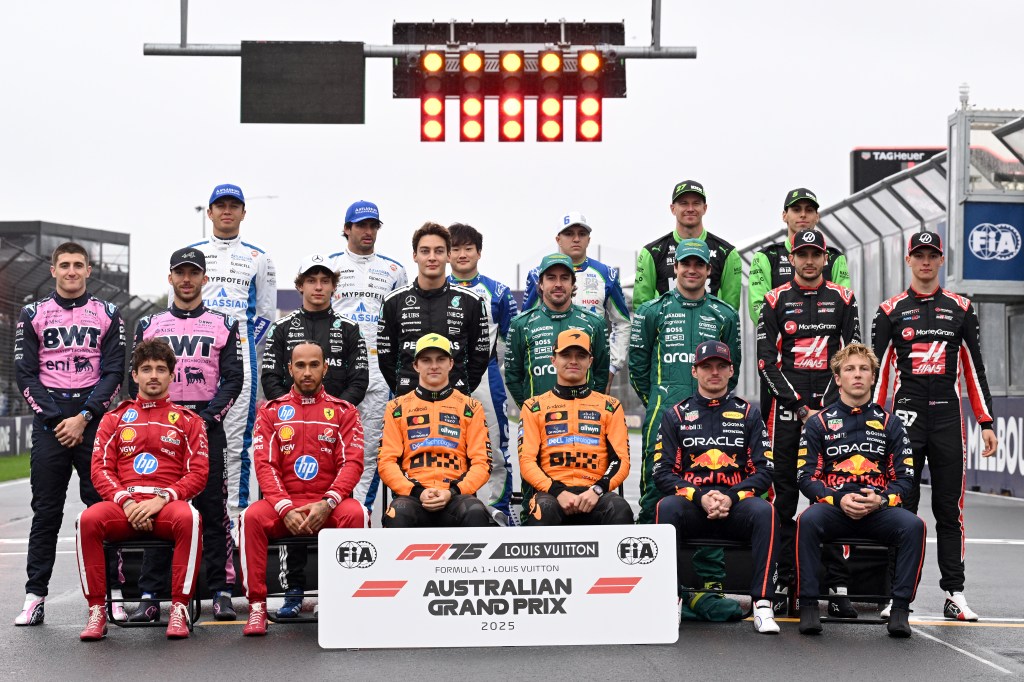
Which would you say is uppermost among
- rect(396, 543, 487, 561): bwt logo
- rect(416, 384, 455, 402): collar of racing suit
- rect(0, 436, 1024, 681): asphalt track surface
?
rect(416, 384, 455, 402): collar of racing suit

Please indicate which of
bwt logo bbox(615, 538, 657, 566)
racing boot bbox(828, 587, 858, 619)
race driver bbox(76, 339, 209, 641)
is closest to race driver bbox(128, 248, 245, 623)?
race driver bbox(76, 339, 209, 641)

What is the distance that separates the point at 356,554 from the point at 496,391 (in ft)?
9.21

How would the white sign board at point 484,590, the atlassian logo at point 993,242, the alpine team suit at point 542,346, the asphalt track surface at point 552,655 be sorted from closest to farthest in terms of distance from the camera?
the asphalt track surface at point 552,655 < the white sign board at point 484,590 < the alpine team suit at point 542,346 < the atlassian logo at point 993,242

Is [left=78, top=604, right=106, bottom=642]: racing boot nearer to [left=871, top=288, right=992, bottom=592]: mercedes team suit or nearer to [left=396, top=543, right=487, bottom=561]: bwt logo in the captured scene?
[left=396, top=543, right=487, bottom=561]: bwt logo

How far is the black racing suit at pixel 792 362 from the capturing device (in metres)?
8.12

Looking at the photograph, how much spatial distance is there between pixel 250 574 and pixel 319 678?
1309 millimetres

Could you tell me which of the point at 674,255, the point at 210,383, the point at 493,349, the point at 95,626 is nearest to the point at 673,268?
the point at 674,255

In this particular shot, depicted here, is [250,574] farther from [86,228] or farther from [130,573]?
[86,228]

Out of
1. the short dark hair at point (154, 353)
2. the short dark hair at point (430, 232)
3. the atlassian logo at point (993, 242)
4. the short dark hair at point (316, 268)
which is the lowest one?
the short dark hair at point (154, 353)

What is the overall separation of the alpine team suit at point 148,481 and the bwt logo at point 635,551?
89.9 inches

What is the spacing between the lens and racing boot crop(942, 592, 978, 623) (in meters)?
7.70

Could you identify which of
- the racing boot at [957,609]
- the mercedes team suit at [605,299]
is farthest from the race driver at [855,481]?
the mercedes team suit at [605,299]

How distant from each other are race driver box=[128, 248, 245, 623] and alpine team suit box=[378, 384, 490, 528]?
3.30 feet

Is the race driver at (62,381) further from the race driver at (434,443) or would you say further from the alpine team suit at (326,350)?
the race driver at (434,443)
